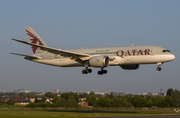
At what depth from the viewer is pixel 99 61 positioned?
53.6m

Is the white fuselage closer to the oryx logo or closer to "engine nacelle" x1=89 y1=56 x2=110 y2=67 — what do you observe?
"engine nacelle" x1=89 y1=56 x2=110 y2=67

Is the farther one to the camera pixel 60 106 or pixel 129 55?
pixel 60 106

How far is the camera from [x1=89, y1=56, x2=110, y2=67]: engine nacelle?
53.4 meters

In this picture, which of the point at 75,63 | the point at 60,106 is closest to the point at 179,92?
the point at 60,106

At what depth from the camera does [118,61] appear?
54906mm

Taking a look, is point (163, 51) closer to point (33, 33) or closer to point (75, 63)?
point (75, 63)

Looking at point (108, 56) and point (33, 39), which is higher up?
point (33, 39)

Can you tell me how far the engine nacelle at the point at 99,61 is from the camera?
53375 millimetres

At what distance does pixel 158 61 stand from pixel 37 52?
28.1m

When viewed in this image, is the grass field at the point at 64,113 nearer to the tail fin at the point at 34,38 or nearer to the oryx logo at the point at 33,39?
the tail fin at the point at 34,38

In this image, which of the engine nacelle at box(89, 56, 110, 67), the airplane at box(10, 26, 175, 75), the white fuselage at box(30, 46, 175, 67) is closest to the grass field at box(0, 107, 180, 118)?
the airplane at box(10, 26, 175, 75)

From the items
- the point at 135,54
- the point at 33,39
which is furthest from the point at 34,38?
the point at 135,54

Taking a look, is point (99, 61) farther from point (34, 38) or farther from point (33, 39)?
point (33, 39)

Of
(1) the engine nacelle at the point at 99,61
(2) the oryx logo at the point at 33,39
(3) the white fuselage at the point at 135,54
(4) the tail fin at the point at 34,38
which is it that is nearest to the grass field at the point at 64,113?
(1) the engine nacelle at the point at 99,61
